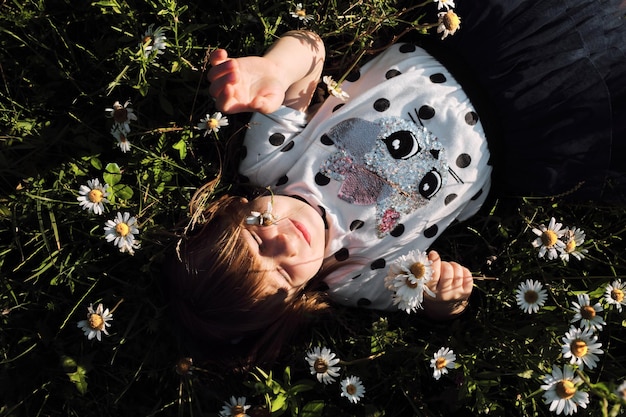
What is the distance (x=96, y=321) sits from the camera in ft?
7.68

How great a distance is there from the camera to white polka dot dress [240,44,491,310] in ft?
7.89

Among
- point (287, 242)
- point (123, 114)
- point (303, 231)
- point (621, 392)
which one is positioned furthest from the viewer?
point (123, 114)

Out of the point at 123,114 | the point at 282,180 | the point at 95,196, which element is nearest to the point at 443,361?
the point at 282,180

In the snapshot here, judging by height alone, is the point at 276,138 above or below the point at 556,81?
below

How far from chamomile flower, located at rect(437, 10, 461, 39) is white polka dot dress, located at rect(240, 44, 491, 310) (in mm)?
215

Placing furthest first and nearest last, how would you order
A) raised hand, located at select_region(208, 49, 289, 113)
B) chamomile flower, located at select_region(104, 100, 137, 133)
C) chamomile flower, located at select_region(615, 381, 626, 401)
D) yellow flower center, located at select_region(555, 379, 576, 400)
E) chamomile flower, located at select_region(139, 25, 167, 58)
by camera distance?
chamomile flower, located at select_region(104, 100, 137, 133) < chamomile flower, located at select_region(139, 25, 167, 58) < raised hand, located at select_region(208, 49, 289, 113) < yellow flower center, located at select_region(555, 379, 576, 400) < chamomile flower, located at select_region(615, 381, 626, 401)

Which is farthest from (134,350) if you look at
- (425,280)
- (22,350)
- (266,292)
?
(425,280)

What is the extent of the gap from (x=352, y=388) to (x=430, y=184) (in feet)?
2.85

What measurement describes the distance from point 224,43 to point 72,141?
30.8 inches

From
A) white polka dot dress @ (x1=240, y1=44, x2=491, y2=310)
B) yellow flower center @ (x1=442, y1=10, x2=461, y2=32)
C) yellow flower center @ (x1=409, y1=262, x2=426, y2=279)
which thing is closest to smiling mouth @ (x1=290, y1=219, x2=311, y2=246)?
white polka dot dress @ (x1=240, y1=44, x2=491, y2=310)

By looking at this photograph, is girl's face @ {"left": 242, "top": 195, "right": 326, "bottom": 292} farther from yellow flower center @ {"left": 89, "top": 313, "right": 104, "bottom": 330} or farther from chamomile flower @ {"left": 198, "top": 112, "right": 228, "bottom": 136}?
yellow flower center @ {"left": 89, "top": 313, "right": 104, "bottom": 330}

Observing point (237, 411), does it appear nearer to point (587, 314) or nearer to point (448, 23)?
point (587, 314)

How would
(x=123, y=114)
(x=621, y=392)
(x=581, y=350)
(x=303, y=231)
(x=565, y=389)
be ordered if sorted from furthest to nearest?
(x=123, y=114), (x=303, y=231), (x=581, y=350), (x=565, y=389), (x=621, y=392)

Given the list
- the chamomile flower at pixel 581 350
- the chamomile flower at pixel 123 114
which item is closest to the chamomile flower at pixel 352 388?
the chamomile flower at pixel 581 350
